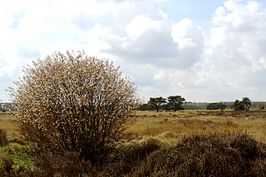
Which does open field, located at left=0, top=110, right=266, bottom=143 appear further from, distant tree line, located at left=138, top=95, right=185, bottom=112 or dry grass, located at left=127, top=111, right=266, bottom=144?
distant tree line, located at left=138, top=95, right=185, bottom=112

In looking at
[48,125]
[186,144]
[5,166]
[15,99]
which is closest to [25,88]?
[15,99]

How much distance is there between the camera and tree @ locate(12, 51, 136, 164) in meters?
14.1

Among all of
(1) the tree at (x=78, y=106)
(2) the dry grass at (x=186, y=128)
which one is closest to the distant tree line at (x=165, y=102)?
(2) the dry grass at (x=186, y=128)

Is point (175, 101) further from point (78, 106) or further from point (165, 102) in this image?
point (78, 106)

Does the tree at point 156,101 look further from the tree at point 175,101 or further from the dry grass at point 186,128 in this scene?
the dry grass at point 186,128

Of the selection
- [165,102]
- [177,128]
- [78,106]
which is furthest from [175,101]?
[78,106]

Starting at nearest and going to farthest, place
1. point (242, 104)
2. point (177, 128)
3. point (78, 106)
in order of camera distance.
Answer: point (78, 106) < point (177, 128) < point (242, 104)

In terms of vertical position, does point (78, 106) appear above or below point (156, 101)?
below

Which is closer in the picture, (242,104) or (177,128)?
(177,128)

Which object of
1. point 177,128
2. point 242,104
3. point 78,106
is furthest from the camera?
point 242,104

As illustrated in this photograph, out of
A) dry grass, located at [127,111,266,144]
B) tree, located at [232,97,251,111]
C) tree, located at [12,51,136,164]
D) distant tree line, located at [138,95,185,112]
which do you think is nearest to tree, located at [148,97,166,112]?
distant tree line, located at [138,95,185,112]

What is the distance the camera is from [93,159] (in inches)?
568

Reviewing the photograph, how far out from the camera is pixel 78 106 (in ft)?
46.2

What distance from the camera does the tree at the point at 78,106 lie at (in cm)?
1410
